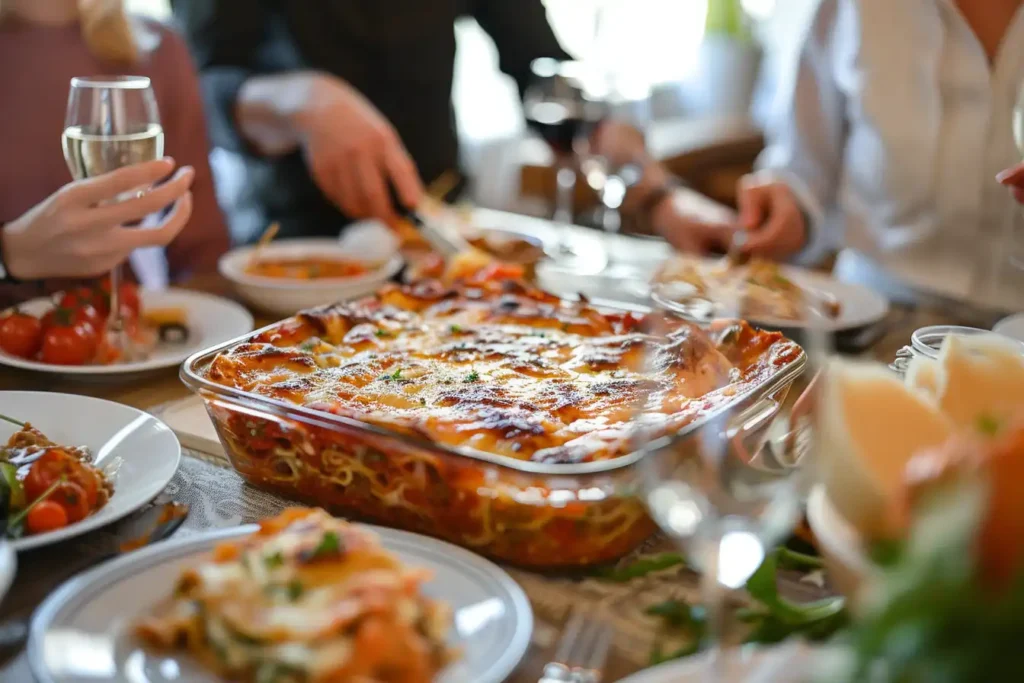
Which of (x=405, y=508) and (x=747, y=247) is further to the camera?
(x=747, y=247)

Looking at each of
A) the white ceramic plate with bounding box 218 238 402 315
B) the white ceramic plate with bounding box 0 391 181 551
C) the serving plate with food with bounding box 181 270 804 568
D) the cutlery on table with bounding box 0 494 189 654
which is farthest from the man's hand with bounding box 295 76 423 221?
the cutlery on table with bounding box 0 494 189 654

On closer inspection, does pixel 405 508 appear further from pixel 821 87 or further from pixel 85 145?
pixel 821 87

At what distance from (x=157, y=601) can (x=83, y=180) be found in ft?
2.65

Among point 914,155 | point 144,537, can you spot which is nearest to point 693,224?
point 914,155

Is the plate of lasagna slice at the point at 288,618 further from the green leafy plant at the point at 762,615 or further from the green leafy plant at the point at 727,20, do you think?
the green leafy plant at the point at 727,20

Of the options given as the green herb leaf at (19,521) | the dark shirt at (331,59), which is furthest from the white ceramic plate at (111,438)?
the dark shirt at (331,59)

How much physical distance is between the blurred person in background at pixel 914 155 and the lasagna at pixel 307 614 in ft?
5.03

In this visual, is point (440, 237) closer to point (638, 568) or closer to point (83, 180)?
point (83, 180)

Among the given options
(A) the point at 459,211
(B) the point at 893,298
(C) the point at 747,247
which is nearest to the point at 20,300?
(A) the point at 459,211

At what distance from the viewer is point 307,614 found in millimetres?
701

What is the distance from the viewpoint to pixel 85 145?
55.7 inches

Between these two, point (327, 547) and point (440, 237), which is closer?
point (327, 547)

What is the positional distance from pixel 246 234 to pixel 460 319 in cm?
145

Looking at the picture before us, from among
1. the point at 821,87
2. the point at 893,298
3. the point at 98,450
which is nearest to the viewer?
the point at 98,450
